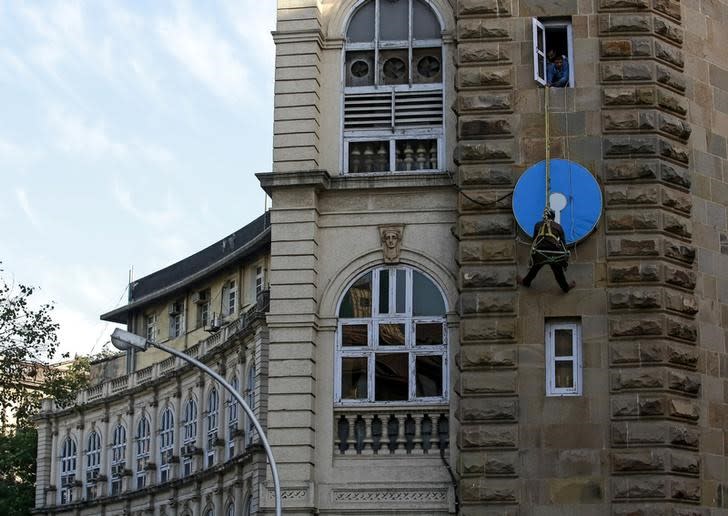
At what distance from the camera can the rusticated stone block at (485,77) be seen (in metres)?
29.9

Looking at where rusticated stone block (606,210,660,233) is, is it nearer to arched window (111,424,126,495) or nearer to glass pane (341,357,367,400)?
glass pane (341,357,367,400)

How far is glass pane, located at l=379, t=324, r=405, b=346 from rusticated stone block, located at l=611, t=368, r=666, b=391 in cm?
402

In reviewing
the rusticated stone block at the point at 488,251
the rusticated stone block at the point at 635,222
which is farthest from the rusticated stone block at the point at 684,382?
the rusticated stone block at the point at 488,251

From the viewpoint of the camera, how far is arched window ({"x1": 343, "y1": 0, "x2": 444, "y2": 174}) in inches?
1218

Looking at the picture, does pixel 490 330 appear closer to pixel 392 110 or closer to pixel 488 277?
pixel 488 277

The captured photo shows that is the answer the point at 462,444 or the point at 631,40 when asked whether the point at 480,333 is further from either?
the point at 631,40

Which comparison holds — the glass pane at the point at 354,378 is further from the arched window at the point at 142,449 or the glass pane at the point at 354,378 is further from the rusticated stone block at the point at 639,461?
the arched window at the point at 142,449

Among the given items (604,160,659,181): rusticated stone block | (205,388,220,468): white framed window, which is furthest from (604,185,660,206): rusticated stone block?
(205,388,220,468): white framed window

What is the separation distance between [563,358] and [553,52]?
5.67m

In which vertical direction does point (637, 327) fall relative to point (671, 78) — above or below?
below

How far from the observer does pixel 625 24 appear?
98.3 ft

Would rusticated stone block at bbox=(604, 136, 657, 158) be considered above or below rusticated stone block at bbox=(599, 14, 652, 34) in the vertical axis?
below

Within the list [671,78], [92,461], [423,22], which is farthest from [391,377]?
[92,461]

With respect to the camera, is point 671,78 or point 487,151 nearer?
point 487,151
